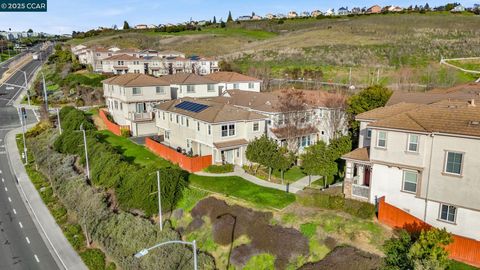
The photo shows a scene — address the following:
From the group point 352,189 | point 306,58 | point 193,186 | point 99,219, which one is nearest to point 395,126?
point 352,189

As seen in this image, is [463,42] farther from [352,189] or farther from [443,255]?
[443,255]

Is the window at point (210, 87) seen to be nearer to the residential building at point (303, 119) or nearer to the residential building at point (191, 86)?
the residential building at point (191, 86)

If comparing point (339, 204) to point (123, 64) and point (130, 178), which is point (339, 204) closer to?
point (130, 178)

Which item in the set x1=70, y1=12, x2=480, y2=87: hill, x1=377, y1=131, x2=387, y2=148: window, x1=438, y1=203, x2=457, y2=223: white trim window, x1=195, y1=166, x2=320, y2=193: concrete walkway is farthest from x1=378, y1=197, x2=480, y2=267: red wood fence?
x1=70, y1=12, x2=480, y2=87: hill

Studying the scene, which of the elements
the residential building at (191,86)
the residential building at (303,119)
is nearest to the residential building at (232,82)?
the residential building at (191,86)

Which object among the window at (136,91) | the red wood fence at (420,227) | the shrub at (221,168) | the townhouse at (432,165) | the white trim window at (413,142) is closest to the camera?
the red wood fence at (420,227)

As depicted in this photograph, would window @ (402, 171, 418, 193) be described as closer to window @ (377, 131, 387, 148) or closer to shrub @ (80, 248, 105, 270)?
window @ (377, 131, 387, 148)
